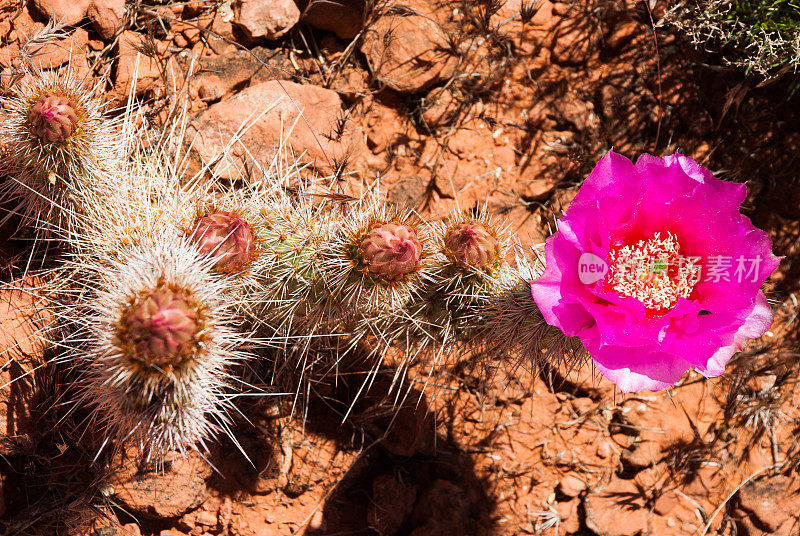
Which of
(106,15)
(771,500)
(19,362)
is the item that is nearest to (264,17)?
(106,15)

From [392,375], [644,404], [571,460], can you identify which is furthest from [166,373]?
[644,404]

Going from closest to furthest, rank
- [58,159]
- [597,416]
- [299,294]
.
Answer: [58,159], [299,294], [597,416]

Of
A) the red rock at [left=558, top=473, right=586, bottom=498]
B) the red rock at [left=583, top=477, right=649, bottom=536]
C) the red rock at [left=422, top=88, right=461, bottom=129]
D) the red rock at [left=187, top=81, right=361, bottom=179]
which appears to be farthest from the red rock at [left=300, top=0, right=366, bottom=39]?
the red rock at [left=583, top=477, right=649, bottom=536]

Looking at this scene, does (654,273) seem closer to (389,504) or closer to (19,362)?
(389,504)

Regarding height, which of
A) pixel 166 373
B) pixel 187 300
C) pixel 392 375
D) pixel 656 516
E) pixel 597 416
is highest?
pixel 187 300

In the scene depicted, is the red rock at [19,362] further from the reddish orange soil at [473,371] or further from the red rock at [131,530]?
the red rock at [131,530]

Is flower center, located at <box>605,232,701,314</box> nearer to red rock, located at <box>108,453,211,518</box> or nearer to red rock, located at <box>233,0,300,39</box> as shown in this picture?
red rock, located at <box>108,453,211,518</box>

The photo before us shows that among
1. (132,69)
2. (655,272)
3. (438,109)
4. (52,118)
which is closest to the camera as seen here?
(655,272)

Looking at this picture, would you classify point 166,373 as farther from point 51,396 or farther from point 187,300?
point 51,396

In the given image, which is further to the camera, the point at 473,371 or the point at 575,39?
the point at 575,39
